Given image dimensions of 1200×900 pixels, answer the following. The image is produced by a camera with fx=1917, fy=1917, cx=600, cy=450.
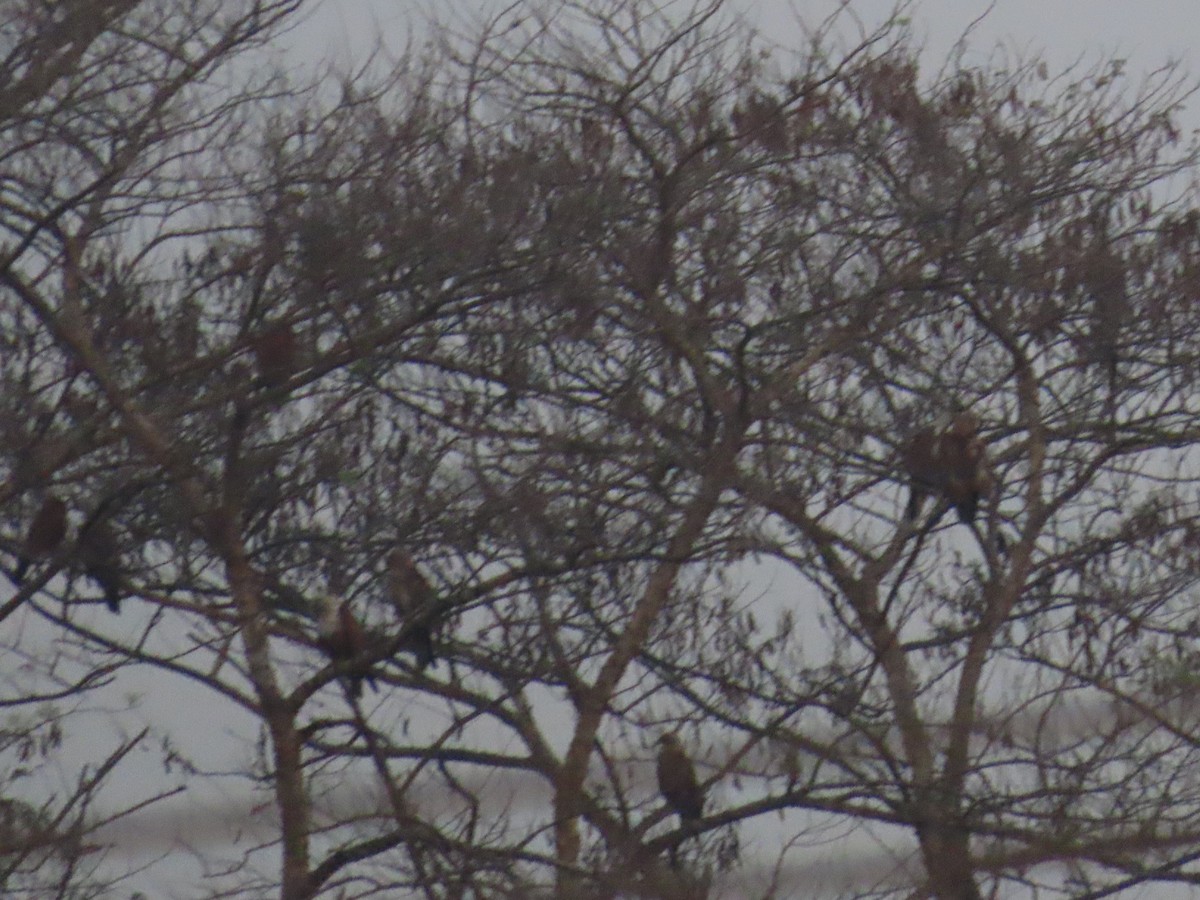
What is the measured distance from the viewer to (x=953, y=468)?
8305mm

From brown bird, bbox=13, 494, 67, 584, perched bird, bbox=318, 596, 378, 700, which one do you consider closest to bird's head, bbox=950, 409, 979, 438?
perched bird, bbox=318, 596, 378, 700

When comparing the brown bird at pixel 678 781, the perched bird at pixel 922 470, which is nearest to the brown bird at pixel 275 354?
the brown bird at pixel 678 781

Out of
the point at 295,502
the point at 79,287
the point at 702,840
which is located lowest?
the point at 702,840

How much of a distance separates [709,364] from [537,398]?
92 cm

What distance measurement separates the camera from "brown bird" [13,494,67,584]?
23.6 feet

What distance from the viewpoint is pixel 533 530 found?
7.13 metres

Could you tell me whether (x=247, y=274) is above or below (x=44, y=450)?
above

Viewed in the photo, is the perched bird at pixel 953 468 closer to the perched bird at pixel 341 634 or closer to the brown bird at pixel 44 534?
the perched bird at pixel 341 634

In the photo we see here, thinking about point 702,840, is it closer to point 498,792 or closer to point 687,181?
point 498,792

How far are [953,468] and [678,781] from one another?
180 centimetres

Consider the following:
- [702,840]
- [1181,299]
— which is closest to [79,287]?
[702,840]

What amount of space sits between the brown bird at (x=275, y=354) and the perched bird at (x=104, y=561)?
85 cm

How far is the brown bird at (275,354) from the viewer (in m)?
7.19

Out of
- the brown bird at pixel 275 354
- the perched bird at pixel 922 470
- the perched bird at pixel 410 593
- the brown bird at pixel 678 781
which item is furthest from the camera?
the perched bird at pixel 922 470
